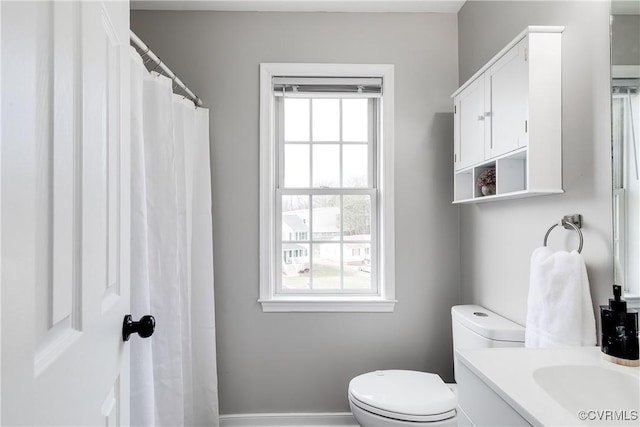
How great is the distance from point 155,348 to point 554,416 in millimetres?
1300

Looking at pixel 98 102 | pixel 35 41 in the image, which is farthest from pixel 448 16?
pixel 35 41

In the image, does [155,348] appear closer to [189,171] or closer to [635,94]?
[189,171]

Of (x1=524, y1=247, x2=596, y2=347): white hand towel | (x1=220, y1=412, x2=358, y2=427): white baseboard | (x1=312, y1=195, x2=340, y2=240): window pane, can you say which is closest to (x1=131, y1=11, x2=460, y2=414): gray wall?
(x1=220, y1=412, x2=358, y2=427): white baseboard

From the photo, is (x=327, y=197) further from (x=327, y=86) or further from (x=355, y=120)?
(x=327, y=86)

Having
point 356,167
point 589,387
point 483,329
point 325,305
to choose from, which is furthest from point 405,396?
point 356,167

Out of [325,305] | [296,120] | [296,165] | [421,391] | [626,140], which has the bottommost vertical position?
[421,391]

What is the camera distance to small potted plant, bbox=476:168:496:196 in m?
1.68

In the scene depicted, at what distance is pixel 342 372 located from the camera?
2.17 metres

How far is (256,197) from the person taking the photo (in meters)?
2.18

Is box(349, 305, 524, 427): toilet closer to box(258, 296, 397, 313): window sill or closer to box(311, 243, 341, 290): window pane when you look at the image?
box(258, 296, 397, 313): window sill

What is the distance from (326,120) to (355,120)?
178 millimetres

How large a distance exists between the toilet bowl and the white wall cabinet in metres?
0.87

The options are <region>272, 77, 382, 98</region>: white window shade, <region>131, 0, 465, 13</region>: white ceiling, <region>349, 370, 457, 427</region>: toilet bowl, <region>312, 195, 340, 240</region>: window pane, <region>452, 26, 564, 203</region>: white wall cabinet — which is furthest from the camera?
<region>312, 195, 340, 240</region>: window pane

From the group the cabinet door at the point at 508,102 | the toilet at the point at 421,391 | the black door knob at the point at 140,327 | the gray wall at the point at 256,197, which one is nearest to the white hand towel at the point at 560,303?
the toilet at the point at 421,391
